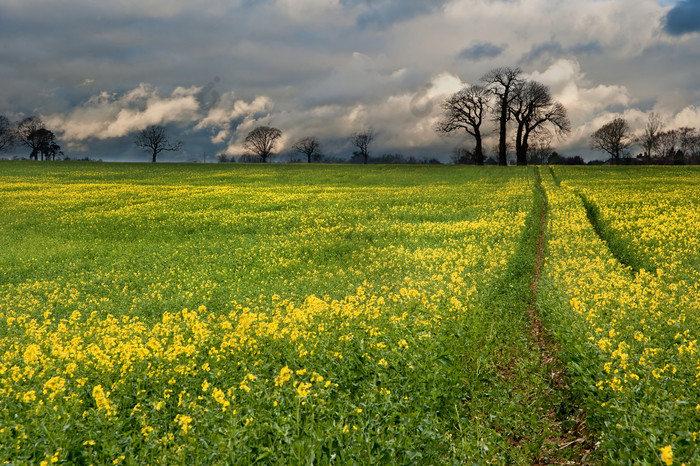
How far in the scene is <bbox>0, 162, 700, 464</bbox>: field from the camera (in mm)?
5727

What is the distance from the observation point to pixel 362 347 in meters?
7.86

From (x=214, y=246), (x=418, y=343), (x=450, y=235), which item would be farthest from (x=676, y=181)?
(x=418, y=343)

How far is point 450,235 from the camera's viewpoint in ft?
73.8

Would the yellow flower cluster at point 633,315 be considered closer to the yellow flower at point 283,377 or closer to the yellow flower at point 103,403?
the yellow flower at point 283,377

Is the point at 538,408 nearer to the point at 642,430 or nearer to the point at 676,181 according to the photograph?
the point at 642,430

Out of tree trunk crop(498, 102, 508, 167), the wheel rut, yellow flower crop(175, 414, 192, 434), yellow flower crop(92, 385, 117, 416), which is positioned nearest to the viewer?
yellow flower crop(175, 414, 192, 434)

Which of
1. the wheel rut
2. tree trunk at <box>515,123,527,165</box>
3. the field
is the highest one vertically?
tree trunk at <box>515,123,527,165</box>

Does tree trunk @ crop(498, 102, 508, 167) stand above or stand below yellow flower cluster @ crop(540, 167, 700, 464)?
above

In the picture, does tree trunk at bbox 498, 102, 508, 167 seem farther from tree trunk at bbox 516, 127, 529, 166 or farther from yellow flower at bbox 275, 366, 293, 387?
yellow flower at bbox 275, 366, 293, 387

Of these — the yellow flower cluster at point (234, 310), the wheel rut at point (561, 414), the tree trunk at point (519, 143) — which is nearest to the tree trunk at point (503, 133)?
the tree trunk at point (519, 143)

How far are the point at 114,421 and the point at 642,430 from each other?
669 cm

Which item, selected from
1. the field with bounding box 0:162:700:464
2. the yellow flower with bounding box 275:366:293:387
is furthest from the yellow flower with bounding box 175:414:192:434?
the yellow flower with bounding box 275:366:293:387

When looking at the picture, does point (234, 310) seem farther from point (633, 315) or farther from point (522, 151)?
point (522, 151)

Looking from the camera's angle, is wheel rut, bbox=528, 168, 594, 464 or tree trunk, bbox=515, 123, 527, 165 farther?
tree trunk, bbox=515, 123, 527, 165
